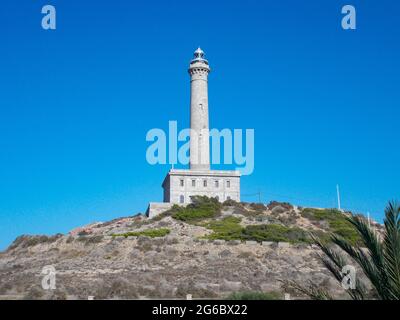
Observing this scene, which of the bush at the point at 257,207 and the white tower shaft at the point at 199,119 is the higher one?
the white tower shaft at the point at 199,119

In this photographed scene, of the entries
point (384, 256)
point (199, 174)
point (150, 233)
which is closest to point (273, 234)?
point (150, 233)

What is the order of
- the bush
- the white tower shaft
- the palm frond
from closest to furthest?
the palm frond → the bush → the white tower shaft

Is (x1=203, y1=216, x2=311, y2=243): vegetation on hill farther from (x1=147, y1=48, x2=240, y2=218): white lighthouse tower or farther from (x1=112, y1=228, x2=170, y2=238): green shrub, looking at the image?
(x1=147, y1=48, x2=240, y2=218): white lighthouse tower

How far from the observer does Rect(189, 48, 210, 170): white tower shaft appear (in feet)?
185

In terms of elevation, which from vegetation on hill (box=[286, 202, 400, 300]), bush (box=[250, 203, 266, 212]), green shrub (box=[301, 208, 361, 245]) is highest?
bush (box=[250, 203, 266, 212])

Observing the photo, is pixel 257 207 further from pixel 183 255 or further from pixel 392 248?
pixel 392 248

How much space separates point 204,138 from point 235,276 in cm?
2464

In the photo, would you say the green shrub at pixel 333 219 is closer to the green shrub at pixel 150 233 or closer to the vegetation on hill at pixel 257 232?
the vegetation on hill at pixel 257 232

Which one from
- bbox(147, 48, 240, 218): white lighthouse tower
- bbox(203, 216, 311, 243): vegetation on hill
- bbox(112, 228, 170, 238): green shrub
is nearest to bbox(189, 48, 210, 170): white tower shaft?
bbox(147, 48, 240, 218): white lighthouse tower

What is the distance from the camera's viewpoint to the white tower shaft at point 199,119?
185 feet

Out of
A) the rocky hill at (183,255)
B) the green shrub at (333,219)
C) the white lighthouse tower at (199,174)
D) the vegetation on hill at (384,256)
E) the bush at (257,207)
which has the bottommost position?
the vegetation on hill at (384,256)

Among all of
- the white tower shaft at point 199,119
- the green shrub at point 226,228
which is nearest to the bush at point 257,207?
the green shrub at point 226,228

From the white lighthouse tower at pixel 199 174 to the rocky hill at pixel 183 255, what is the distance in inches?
86.5

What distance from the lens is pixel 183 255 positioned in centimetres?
3931
